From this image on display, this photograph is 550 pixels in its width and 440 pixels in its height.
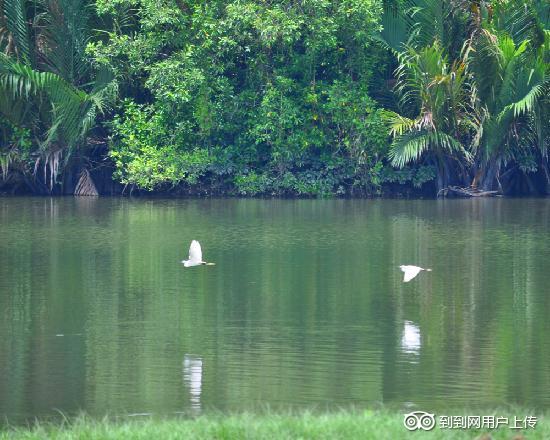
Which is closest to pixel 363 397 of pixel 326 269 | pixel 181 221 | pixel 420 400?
pixel 420 400

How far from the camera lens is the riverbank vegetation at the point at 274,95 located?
30672 millimetres

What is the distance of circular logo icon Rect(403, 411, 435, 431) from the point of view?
8453mm

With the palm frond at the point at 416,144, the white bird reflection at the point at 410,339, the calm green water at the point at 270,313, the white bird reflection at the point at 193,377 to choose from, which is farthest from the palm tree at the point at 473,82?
the white bird reflection at the point at 193,377

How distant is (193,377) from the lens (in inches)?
452

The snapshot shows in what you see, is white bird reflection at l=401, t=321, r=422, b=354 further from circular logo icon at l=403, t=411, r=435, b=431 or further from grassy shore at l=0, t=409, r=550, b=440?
circular logo icon at l=403, t=411, r=435, b=431

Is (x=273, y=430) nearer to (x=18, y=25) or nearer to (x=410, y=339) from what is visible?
(x=410, y=339)

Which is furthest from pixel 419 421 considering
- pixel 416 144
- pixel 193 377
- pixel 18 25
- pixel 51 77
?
pixel 18 25

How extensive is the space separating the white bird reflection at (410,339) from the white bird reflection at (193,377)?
2141 mm

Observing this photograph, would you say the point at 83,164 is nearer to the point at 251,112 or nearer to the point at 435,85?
the point at 251,112

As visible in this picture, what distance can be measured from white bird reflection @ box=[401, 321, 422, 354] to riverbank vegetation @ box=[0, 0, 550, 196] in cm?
1661

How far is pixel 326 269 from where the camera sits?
19.0 m

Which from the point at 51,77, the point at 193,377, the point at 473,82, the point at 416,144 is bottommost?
the point at 193,377

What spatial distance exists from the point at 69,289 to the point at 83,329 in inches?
117

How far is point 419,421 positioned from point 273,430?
1.01 meters
